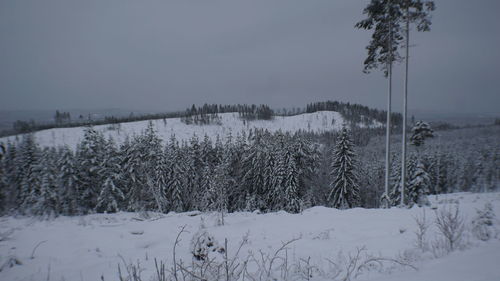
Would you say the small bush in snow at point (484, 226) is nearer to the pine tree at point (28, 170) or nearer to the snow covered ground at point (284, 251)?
the snow covered ground at point (284, 251)

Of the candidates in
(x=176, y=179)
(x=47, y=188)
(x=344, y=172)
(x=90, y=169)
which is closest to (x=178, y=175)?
(x=176, y=179)

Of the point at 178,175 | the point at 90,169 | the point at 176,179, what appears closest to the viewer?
the point at 90,169

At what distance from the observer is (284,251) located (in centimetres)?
527

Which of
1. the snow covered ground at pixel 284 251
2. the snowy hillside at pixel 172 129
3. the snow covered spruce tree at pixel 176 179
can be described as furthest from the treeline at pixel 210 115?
the snow covered ground at pixel 284 251

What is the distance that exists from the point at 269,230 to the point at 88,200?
2618 centimetres

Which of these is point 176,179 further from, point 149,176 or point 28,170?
point 28,170

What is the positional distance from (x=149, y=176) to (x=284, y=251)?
733 inches

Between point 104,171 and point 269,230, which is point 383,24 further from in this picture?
point 104,171

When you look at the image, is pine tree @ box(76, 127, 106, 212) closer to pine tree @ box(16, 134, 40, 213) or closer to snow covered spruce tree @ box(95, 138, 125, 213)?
snow covered spruce tree @ box(95, 138, 125, 213)

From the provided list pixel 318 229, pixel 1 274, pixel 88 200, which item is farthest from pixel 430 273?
pixel 88 200

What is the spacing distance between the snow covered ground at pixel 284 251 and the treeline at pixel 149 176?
12946 millimetres

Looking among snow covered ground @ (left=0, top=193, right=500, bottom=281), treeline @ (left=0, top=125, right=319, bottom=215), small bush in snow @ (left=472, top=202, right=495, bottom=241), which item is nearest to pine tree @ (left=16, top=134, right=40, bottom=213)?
treeline @ (left=0, top=125, right=319, bottom=215)

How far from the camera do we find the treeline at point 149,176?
72.9 ft

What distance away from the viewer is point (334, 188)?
78.2 feet
